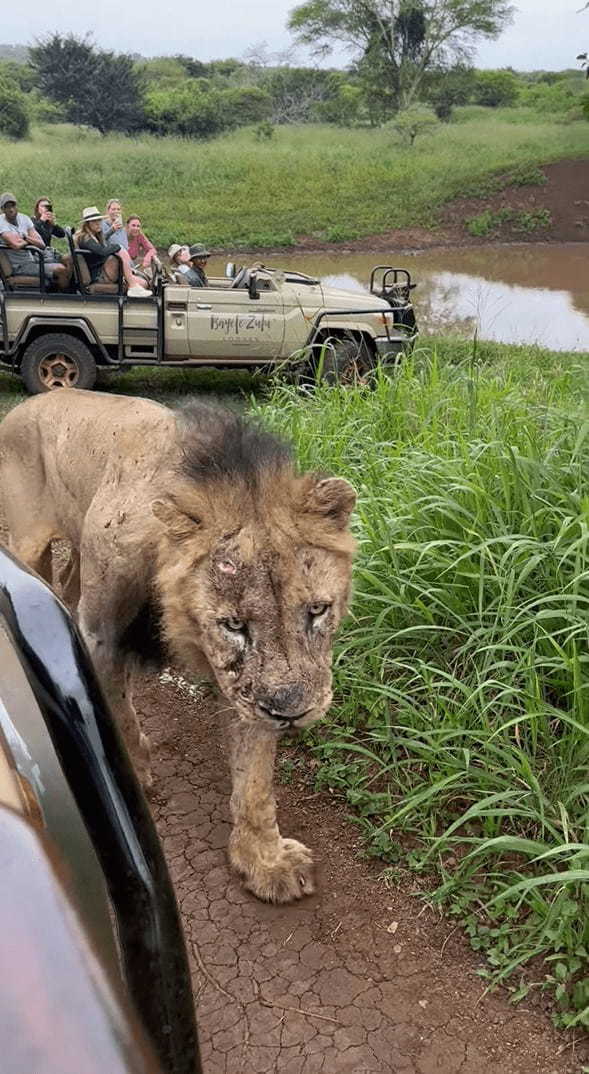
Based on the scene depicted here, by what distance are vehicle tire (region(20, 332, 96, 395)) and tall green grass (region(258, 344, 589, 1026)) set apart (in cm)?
513

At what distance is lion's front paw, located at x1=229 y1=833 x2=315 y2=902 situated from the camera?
260cm

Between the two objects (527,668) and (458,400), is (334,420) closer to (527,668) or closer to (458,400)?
(458,400)

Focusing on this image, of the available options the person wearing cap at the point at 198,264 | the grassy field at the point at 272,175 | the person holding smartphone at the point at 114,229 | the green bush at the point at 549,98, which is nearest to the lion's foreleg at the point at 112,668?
the person wearing cap at the point at 198,264

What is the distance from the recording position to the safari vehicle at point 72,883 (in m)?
0.70

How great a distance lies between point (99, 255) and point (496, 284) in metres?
11.7

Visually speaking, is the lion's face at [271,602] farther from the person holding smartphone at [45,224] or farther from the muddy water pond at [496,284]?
the muddy water pond at [496,284]

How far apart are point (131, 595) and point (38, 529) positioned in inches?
43.2

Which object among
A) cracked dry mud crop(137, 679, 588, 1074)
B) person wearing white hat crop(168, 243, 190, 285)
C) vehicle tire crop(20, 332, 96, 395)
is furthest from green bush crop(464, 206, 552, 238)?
cracked dry mud crop(137, 679, 588, 1074)

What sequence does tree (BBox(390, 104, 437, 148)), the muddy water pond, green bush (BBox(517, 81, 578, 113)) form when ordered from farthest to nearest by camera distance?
green bush (BBox(517, 81, 578, 113)) → tree (BBox(390, 104, 437, 148)) → the muddy water pond

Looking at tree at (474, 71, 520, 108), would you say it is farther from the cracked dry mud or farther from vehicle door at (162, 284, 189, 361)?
the cracked dry mud

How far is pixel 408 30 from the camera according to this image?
36719 mm

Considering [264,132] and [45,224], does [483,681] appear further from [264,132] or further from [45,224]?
[264,132]

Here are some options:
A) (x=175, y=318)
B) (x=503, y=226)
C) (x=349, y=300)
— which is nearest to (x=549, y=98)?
(x=503, y=226)

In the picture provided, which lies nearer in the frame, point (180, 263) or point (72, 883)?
point (72, 883)
